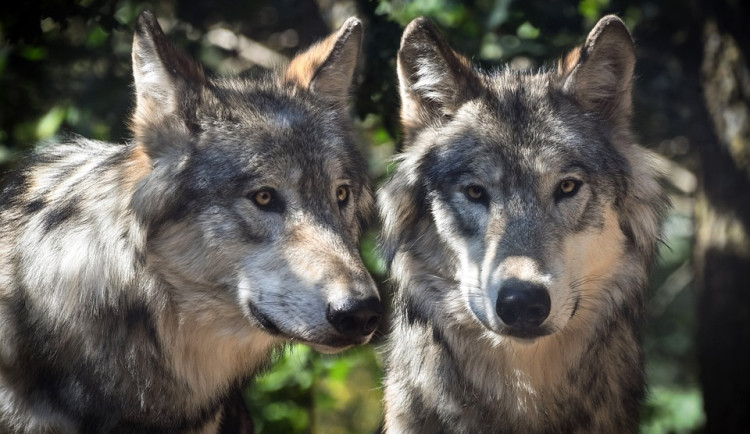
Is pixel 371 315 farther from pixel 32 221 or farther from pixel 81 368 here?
pixel 32 221

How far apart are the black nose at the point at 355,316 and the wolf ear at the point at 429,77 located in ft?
3.96

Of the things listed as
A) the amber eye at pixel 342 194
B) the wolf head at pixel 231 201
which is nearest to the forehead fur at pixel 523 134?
the amber eye at pixel 342 194

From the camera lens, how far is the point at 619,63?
411 centimetres

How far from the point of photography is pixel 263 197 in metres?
3.74

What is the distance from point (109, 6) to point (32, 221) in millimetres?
1703

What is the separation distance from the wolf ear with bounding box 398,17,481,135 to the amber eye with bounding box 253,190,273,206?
3.04 ft

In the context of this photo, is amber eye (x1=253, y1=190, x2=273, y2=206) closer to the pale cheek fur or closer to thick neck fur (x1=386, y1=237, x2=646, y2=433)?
thick neck fur (x1=386, y1=237, x2=646, y2=433)

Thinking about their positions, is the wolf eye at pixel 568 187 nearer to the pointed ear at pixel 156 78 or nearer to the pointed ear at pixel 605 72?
the pointed ear at pixel 605 72

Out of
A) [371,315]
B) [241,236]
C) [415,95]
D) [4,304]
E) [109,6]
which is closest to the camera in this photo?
[371,315]

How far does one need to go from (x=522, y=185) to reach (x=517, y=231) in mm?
237

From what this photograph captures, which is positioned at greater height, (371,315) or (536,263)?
(536,263)

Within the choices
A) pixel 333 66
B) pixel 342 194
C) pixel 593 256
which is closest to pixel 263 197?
pixel 342 194

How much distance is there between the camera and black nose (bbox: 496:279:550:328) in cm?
345

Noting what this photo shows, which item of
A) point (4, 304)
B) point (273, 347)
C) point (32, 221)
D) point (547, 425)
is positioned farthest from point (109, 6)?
point (547, 425)
